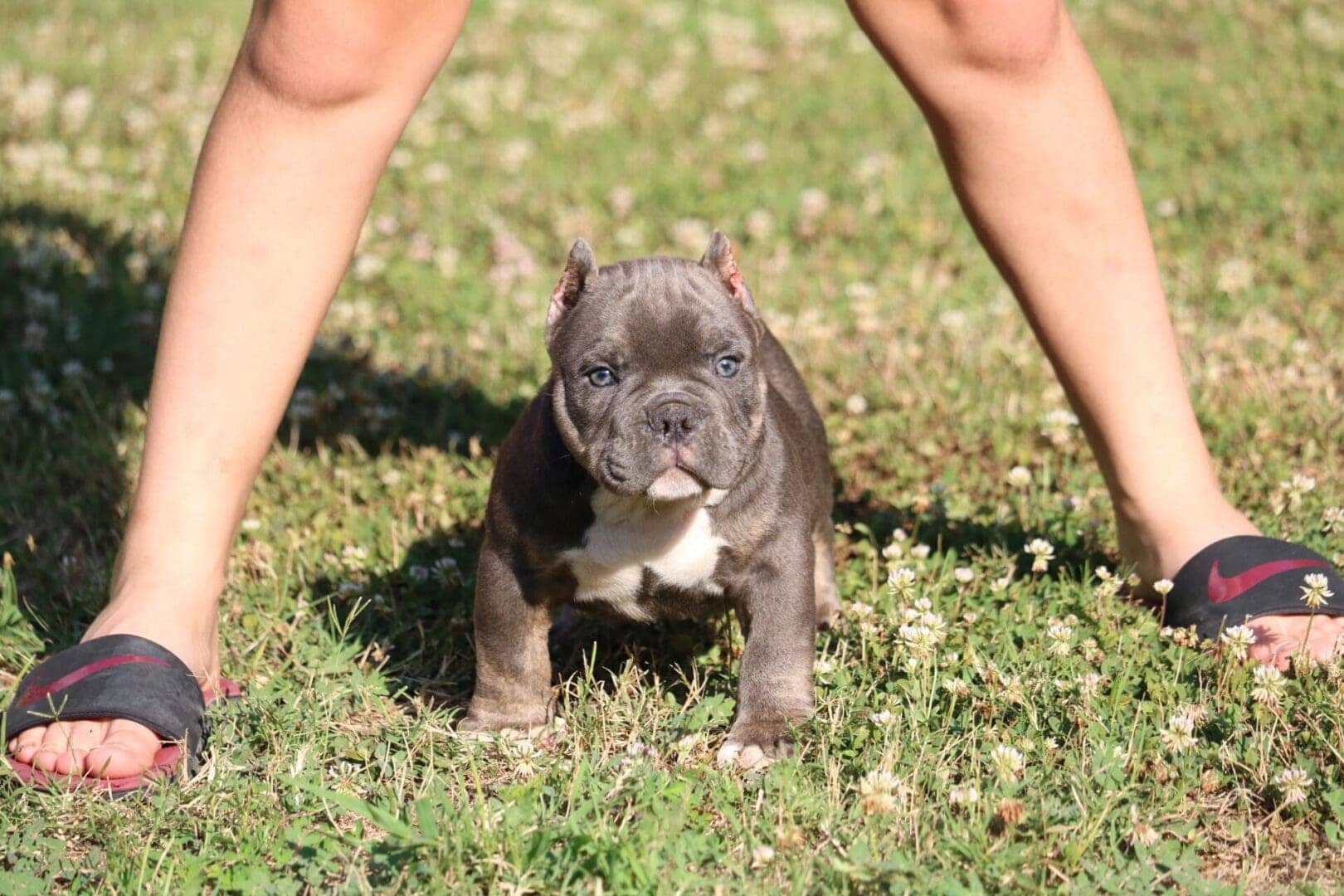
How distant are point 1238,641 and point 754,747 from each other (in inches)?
46.8

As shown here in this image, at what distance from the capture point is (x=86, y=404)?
5801 mm

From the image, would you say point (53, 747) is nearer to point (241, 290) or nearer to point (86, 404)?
point (241, 290)

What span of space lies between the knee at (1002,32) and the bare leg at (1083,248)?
12 millimetres

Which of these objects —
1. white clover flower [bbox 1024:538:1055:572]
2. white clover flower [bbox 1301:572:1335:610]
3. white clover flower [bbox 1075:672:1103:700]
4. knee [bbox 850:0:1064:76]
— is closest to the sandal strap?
white clover flower [bbox 1075:672:1103:700]

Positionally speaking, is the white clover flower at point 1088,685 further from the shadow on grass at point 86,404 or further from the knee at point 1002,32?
the shadow on grass at point 86,404

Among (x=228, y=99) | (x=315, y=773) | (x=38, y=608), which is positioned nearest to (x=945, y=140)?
(x=228, y=99)

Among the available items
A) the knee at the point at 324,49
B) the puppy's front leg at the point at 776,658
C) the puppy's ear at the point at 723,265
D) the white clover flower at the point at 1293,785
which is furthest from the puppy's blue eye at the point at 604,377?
the white clover flower at the point at 1293,785

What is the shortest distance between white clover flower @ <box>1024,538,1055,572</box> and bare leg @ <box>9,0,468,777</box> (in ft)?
6.51

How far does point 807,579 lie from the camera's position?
3715mm

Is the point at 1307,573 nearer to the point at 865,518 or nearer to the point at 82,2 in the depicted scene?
the point at 865,518

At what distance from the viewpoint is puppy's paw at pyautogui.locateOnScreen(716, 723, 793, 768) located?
137 inches

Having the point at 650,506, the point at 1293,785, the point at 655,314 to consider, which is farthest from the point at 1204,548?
the point at 655,314

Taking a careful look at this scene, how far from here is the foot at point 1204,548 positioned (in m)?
3.84

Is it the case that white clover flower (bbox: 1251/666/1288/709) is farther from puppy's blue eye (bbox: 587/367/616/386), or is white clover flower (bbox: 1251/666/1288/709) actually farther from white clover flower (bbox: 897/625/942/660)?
puppy's blue eye (bbox: 587/367/616/386)
